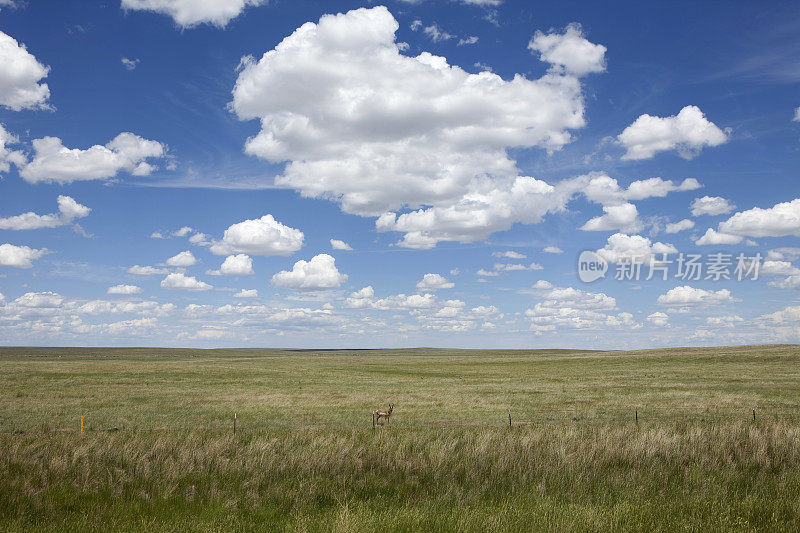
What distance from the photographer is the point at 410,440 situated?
52.4ft

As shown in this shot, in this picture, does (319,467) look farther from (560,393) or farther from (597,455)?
(560,393)

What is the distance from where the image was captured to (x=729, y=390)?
140ft

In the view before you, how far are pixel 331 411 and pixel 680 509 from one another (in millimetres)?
24725

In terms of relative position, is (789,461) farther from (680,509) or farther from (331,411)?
(331,411)

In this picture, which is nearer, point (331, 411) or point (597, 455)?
point (597, 455)

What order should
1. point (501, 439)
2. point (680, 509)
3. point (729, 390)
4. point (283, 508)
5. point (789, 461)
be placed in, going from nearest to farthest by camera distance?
point (680, 509) < point (283, 508) < point (789, 461) < point (501, 439) < point (729, 390)

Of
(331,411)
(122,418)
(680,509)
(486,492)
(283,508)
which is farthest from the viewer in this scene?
(331,411)

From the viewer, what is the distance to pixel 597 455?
13.7 m

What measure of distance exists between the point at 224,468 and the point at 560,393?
35.6m

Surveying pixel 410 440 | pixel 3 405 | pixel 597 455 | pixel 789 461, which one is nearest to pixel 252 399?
pixel 3 405

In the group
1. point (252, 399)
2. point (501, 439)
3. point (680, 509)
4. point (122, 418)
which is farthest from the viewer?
point (252, 399)

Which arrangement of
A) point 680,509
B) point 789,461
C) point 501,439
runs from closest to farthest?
point 680,509 < point 789,461 < point 501,439

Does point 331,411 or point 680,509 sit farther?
point 331,411

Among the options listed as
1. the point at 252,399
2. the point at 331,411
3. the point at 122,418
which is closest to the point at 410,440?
the point at 331,411
